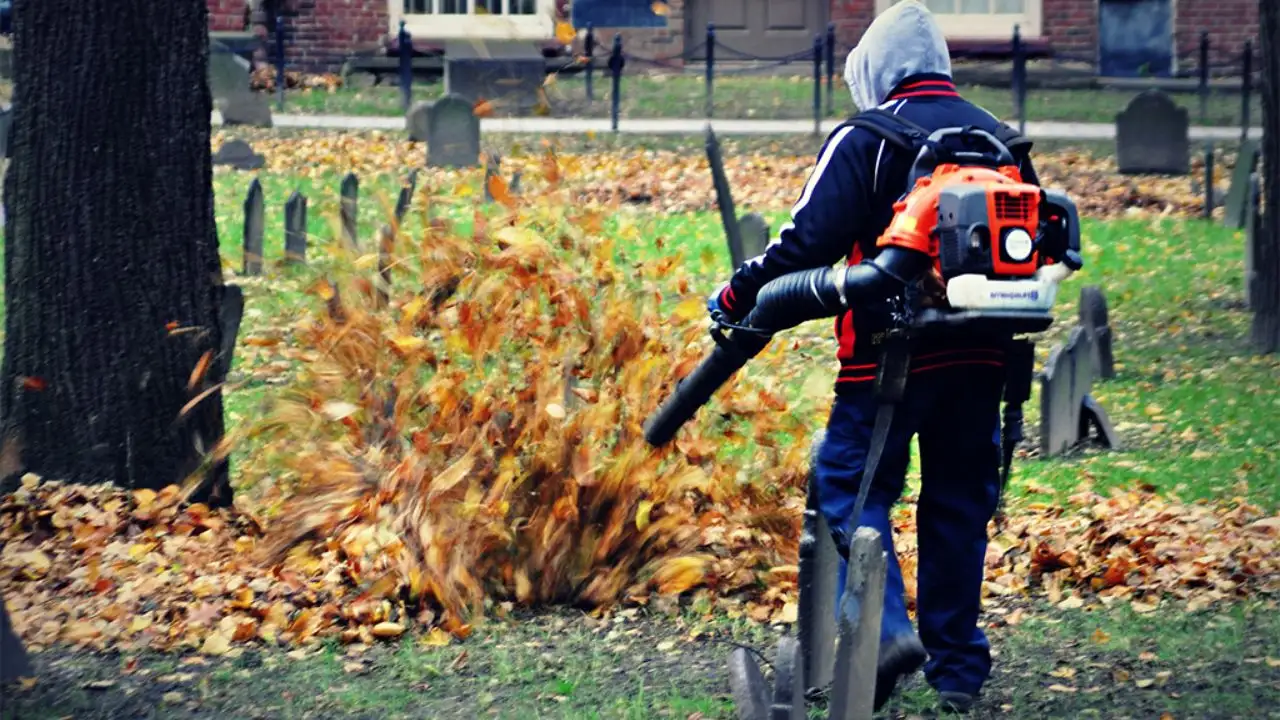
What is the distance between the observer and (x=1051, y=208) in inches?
169

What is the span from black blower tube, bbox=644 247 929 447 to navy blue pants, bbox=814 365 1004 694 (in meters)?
0.29

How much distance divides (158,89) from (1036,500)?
3.86m

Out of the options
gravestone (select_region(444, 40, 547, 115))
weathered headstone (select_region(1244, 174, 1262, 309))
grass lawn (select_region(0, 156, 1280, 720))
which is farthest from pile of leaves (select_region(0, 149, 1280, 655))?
gravestone (select_region(444, 40, 547, 115))

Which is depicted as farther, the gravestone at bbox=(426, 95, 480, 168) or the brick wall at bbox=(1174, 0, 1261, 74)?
the brick wall at bbox=(1174, 0, 1261, 74)

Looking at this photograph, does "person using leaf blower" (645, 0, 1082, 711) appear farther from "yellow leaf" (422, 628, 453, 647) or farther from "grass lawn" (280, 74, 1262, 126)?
"grass lawn" (280, 74, 1262, 126)

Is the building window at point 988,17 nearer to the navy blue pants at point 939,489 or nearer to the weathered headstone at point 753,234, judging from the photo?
the weathered headstone at point 753,234

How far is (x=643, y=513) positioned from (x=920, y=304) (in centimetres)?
186

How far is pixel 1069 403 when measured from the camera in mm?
8164

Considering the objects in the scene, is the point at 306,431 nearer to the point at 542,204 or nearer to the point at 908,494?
the point at 542,204

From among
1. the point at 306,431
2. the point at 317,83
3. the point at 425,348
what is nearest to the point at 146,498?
the point at 306,431

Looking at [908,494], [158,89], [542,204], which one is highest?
[158,89]

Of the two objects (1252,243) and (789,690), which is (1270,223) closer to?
(1252,243)

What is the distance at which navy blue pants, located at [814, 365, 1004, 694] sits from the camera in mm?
4383

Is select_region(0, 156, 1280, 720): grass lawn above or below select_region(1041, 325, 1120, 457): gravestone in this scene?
below
